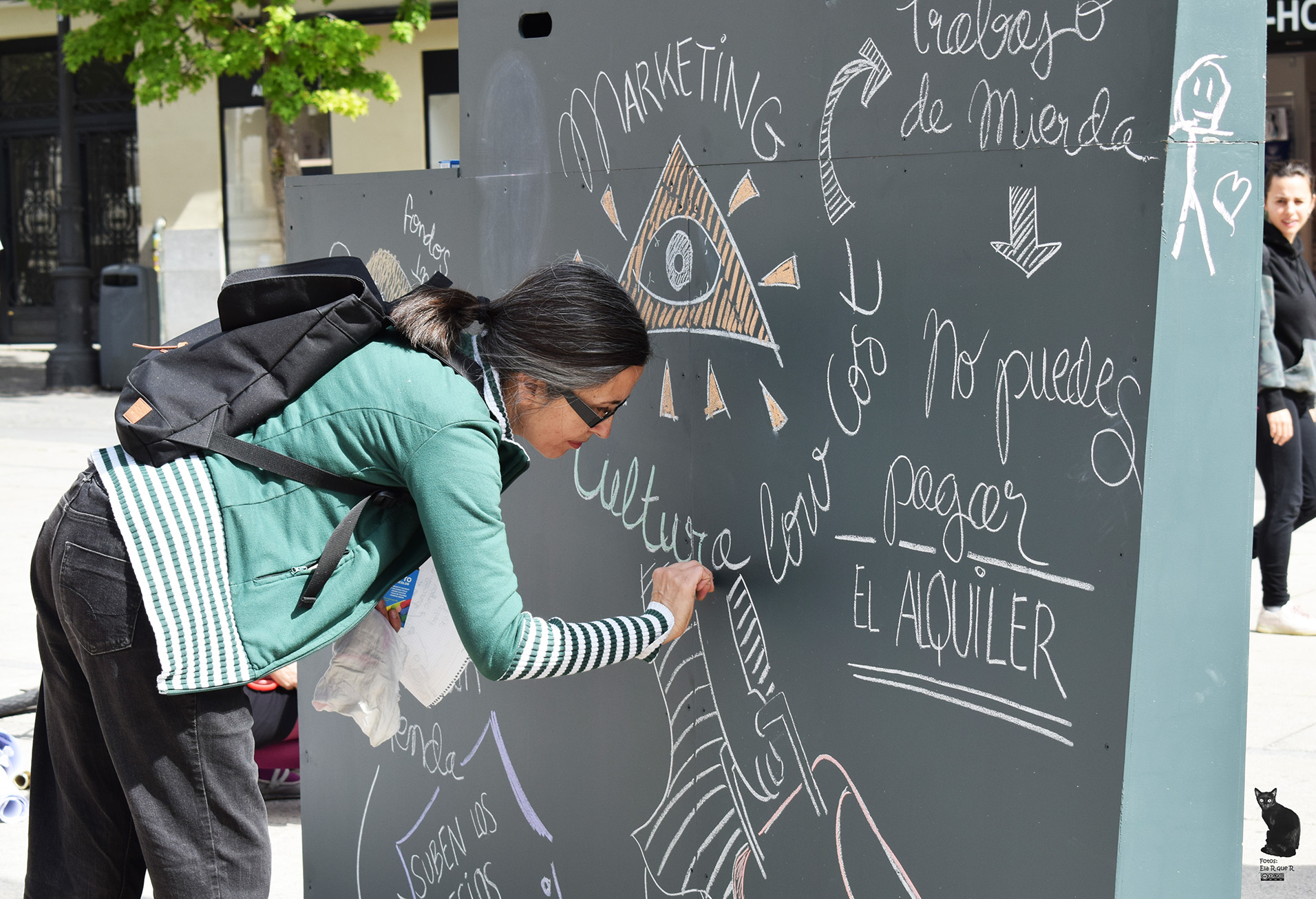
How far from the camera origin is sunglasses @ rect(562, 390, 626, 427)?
2.23 metres

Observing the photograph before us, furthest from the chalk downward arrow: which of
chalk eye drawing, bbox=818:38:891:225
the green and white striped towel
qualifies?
the green and white striped towel

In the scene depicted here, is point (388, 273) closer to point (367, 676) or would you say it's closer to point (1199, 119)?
point (367, 676)

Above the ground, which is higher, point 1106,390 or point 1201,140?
point 1201,140

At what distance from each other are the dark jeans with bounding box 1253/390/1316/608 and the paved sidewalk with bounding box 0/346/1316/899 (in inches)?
10.4

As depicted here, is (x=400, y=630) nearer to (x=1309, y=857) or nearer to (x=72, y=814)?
(x=72, y=814)

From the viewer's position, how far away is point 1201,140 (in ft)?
5.83

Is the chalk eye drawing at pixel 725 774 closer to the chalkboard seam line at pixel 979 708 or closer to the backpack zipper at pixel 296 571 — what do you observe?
the chalkboard seam line at pixel 979 708

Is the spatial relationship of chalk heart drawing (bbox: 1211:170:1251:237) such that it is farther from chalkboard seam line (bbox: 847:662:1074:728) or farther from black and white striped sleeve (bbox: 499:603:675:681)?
black and white striped sleeve (bbox: 499:603:675:681)

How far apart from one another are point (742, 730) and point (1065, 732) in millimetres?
713

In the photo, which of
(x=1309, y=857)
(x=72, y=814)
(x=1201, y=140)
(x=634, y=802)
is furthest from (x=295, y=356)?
(x=1309, y=857)

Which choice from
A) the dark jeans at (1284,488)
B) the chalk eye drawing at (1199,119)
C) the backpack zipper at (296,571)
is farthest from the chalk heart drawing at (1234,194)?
the dark jeans at (1284,488)

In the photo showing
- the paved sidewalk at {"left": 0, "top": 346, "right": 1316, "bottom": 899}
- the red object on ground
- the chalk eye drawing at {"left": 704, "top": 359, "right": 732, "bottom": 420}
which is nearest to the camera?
the chalk eye drawing at {"left": 704, "top": 359, "right": 732, "bottom": 420}

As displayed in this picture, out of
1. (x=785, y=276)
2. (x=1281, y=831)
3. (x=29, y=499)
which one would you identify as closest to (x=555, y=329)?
(x=785, y=276)

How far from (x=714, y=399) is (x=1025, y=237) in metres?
0.72
